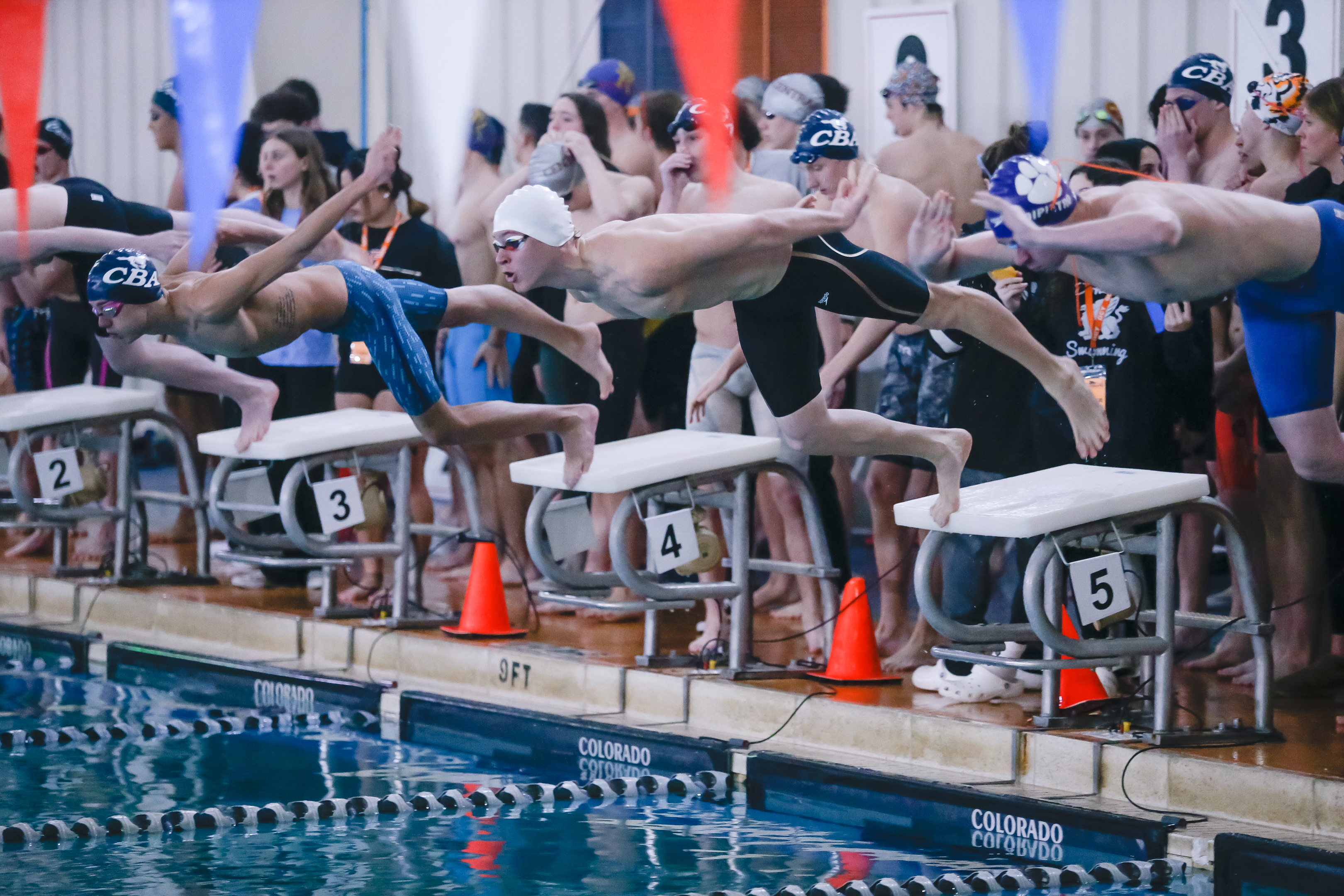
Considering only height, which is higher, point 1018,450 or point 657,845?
point 1018,450

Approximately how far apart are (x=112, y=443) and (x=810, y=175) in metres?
4.18

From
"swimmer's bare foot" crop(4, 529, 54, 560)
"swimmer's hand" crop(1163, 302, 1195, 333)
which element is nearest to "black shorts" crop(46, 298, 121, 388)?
"swimmer's bare foot" crop(4, 529, 54, 560)

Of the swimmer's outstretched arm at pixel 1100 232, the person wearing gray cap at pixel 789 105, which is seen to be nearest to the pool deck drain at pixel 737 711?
the swimmer's outstretched arm at pixel 1100 232

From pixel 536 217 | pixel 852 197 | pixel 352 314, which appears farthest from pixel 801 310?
pixel 352 314

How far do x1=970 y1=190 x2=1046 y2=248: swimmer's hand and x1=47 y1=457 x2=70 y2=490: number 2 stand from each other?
5.22 meters

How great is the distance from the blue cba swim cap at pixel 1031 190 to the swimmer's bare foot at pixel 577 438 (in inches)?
82.5

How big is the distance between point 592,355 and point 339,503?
1.41 meters

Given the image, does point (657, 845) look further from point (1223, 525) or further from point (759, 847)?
point (1223, 525)

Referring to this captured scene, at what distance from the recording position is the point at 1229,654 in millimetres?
6152

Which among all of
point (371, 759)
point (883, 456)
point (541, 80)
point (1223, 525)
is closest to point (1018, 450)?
point (883, 456)

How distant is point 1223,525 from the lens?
5.16 metres

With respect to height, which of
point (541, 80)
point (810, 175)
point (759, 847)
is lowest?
point (759, 847)

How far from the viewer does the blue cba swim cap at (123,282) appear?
18.6 ft

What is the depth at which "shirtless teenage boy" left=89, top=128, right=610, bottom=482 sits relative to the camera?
571 cm
